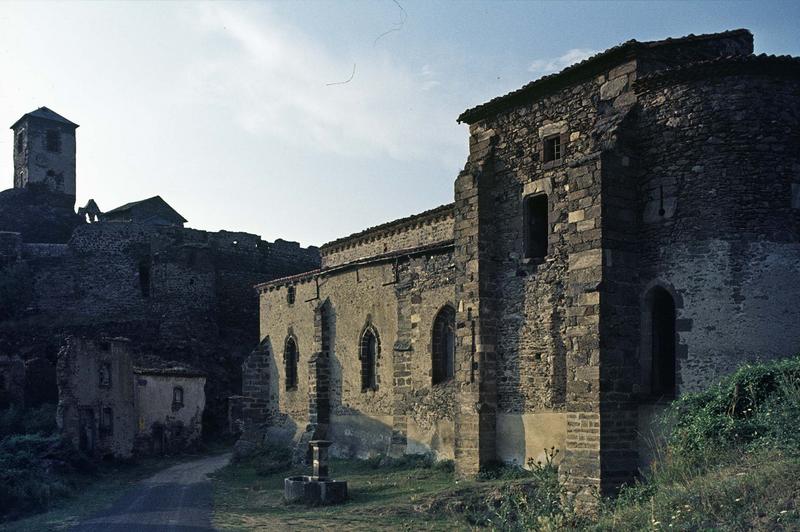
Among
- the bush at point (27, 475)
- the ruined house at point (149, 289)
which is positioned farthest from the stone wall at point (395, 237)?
the bush at point (27, 475)

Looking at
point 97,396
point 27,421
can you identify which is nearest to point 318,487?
point 97,396

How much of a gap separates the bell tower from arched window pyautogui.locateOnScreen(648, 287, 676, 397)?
46.7 m

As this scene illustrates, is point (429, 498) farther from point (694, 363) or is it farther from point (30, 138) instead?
point (30, 138)

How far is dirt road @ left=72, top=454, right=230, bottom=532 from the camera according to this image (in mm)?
17078

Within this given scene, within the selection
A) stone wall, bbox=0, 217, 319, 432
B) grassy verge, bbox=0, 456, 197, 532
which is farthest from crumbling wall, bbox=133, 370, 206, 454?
stone wall, bbox=0, 217, 319, 432

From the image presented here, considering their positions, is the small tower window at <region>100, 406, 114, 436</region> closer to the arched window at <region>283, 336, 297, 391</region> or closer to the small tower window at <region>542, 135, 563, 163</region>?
the arched window at <region>283, 336, 297, 391</region>

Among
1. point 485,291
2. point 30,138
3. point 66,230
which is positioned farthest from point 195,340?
point 485,291

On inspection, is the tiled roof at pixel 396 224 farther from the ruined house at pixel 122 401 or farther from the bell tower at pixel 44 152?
the bell tower at pixel 44 152

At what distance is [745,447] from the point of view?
38.4 feet

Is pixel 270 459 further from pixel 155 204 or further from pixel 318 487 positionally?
pixel 155 204

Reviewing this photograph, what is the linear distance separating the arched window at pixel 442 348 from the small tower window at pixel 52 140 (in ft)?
133

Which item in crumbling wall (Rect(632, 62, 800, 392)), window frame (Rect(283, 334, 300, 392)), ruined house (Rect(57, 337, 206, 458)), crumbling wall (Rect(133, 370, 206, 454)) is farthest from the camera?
crumbling wall (Rect(133, 370, 206, 454))

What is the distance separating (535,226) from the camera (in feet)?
58.5

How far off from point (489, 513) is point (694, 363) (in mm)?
4661
